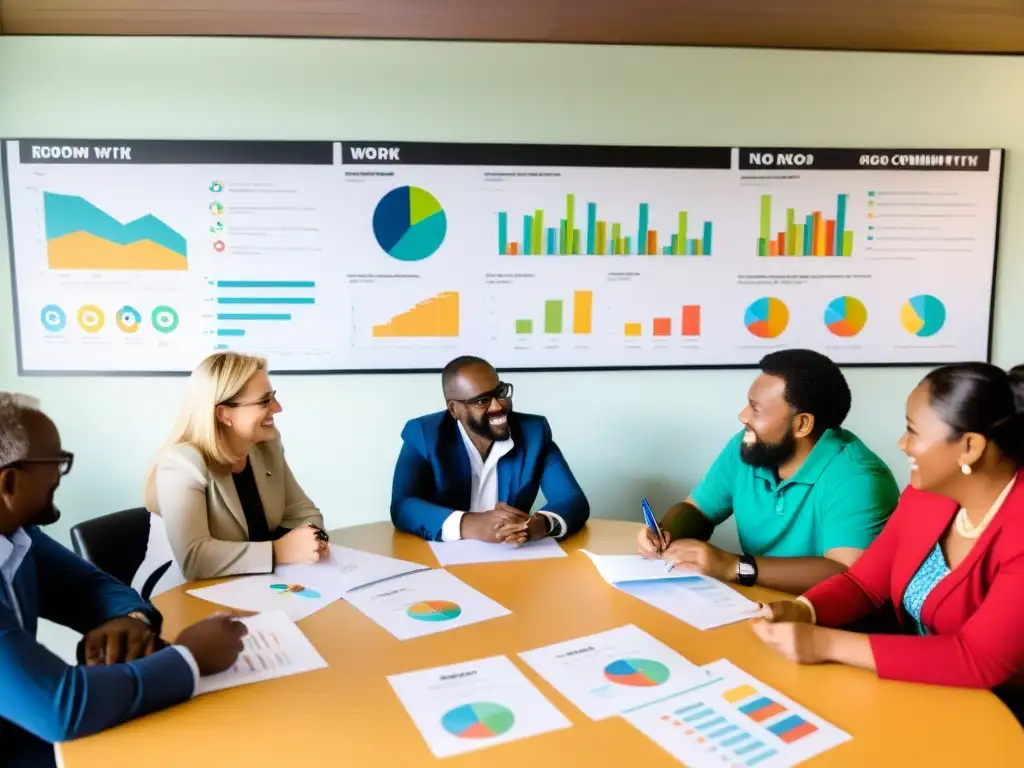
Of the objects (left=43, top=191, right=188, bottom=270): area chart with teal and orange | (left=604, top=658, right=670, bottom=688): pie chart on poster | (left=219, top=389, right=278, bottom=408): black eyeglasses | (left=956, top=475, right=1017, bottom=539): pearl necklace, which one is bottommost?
(left=604, top=658, right=670, bottom=688): pie chart on poster

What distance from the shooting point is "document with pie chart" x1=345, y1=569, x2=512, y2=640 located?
1.57m

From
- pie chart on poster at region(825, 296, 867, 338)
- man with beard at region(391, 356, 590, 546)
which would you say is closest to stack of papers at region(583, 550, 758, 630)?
man with beard at region(391, 356, 590, 546)

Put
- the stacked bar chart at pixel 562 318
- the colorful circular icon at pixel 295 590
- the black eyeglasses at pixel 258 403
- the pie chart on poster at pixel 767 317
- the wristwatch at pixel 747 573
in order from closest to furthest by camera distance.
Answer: the colorful circular icon at pixel 295 590, the wristwatch at pixel 747 573, the black eyeglasses at pixel 258 403, the stacked bar chart at pixel 562 318, the pie chart on poster at pixel 767 317

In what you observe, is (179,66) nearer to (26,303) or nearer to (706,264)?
(26,303)

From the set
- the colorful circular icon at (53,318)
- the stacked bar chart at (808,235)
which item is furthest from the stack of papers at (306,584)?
the stacked bar chart at (808,235)

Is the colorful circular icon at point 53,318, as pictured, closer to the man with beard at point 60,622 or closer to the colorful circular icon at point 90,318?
the colorful circular icon at point 90,318

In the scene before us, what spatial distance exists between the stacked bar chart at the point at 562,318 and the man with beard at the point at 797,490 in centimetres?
99

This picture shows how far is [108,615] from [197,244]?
1740mm

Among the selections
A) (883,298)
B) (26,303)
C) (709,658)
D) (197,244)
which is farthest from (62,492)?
(883,298)

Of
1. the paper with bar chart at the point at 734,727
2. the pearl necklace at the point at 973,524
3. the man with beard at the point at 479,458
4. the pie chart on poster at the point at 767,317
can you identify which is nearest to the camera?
the paper with bar chart at the point at 734,727

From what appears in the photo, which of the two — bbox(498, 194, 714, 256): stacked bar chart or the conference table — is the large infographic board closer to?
bbox(498, 194, 714, 256): stacked bar chart

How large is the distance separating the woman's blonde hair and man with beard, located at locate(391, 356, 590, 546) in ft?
1.80

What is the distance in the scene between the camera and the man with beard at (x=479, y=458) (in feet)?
7.80

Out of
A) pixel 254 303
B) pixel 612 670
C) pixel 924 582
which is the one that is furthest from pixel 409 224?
pixel 924 582
